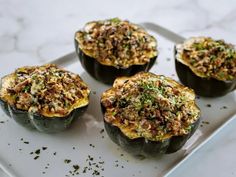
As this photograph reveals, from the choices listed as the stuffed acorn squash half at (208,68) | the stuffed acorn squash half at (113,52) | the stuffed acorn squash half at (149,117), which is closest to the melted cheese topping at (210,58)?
the stuffed acorn squash half at (208,68)

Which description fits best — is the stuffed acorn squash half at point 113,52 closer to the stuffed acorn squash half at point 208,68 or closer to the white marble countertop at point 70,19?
the stuffed acorn squash half at point 208,68

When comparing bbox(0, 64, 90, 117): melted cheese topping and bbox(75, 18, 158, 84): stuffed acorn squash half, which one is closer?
bbox(0, 64, 90, 117): melted cheese topping

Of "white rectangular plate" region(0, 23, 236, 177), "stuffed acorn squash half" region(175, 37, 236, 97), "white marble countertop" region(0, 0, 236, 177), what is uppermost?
"stuffed acorn squash half" region(175, 37, 236, 97)

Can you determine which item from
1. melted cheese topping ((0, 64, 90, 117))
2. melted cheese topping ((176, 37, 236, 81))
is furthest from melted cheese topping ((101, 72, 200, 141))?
melted cheese topping ((176, 37, 236, 81))

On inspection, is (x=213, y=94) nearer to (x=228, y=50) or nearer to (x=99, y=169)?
(x=228, y=50)

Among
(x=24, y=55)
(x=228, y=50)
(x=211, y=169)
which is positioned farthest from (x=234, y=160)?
(x=24, y=55)

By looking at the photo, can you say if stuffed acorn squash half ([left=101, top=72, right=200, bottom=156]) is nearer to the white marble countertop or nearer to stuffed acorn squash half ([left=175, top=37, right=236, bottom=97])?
stuffed acorn squash half ([left=175, top=37, right=236, bottom=97])
